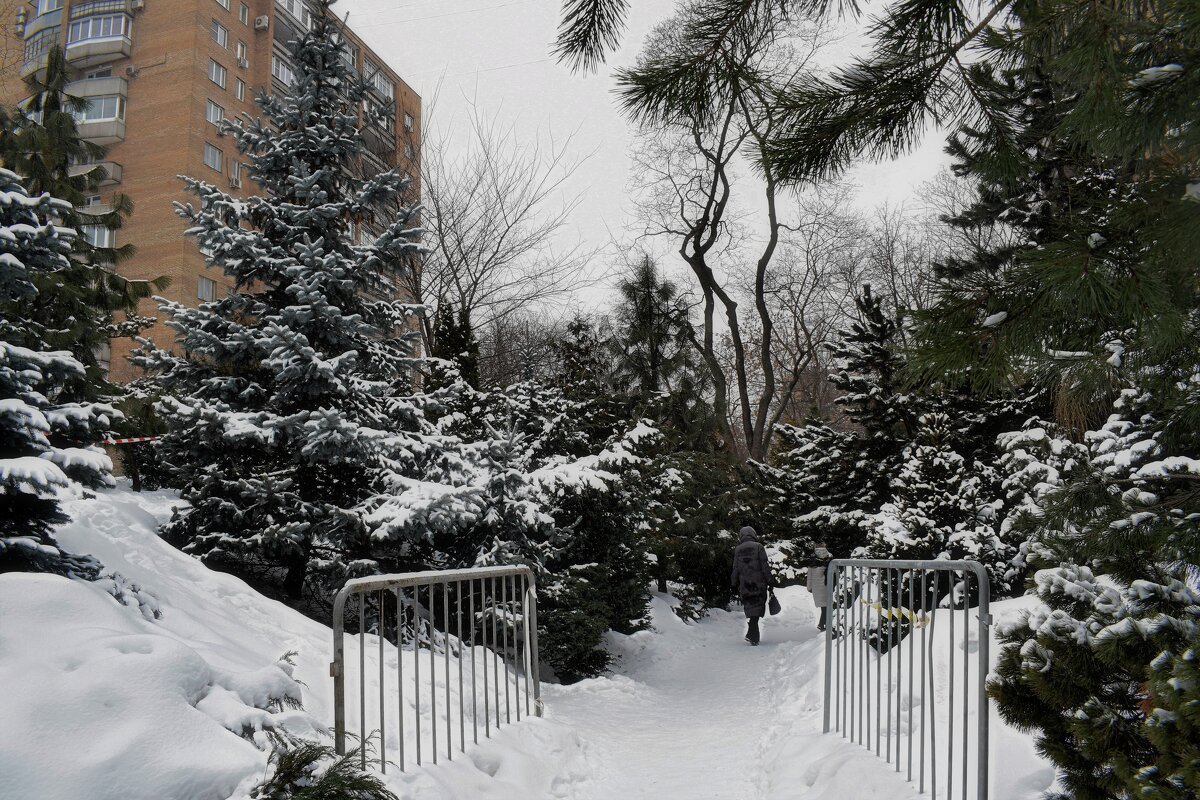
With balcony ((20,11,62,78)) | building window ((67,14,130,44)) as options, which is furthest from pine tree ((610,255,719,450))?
balcony ((20,11,62,78))

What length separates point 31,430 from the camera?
17.5 feet

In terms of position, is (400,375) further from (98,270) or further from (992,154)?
(992,154)

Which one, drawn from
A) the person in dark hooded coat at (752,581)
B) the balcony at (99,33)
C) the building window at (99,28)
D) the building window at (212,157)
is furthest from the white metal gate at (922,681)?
the building window at (99,28)

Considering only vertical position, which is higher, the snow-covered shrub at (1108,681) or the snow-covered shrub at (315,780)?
the snow-covered shrub at (1108,681)

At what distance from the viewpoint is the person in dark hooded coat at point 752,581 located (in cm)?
1303

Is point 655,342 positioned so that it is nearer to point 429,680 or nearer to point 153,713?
point 429,680

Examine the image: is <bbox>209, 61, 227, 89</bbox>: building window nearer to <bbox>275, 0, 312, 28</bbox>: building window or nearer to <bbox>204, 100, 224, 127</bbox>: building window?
<bbox>204, 100, 224, 127</bbox>: building window

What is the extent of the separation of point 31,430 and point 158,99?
127ft

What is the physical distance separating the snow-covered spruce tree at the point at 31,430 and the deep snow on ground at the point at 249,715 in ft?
2.42

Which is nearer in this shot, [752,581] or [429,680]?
[429,680]

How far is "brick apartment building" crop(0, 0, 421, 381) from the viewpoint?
3728cm

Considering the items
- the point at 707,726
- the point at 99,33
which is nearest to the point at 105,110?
the point at 99,33

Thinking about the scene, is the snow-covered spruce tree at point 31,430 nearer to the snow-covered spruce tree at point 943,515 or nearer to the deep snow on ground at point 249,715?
the deep snow on ground at point 249,715

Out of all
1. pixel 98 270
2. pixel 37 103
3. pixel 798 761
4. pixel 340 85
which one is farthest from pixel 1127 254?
pixel 37 103
